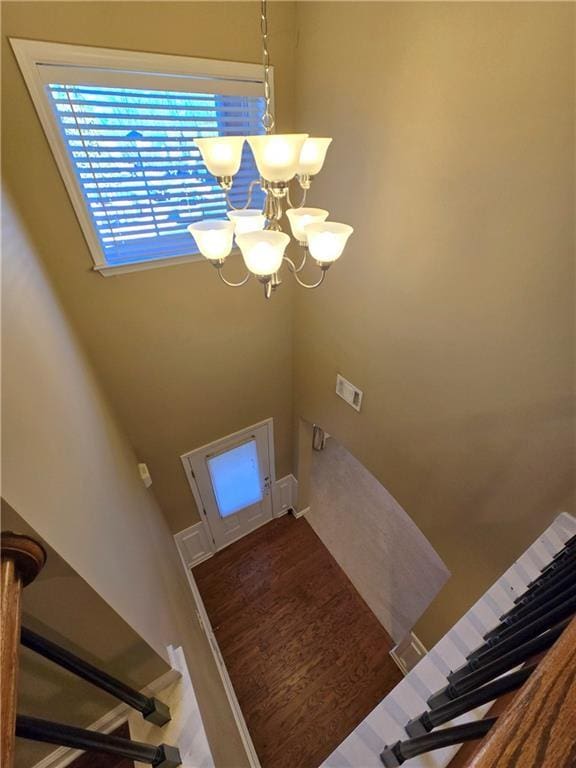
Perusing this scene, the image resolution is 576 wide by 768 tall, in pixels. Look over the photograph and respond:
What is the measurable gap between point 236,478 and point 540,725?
11.1 ft

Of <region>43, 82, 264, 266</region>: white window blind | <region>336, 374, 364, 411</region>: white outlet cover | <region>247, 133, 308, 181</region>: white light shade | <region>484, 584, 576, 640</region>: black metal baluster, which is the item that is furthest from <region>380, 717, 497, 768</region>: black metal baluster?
<region>43, 82, 264, 266</region>: white window blind

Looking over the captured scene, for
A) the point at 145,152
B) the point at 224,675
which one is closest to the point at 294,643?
the point at 224,675

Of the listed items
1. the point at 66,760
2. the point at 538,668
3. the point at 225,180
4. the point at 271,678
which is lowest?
the point at 538,668

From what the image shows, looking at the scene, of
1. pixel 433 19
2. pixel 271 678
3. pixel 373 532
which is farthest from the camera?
pixel 373 532

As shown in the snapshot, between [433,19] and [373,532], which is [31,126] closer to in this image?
[433,19]

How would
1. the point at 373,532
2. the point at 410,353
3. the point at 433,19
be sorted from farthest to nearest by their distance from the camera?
1. the point at 373,532
2. the point at 410,353
3. the point at 433,19

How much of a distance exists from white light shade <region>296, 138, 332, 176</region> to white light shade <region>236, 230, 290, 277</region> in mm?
394

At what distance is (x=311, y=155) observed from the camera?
1289mm

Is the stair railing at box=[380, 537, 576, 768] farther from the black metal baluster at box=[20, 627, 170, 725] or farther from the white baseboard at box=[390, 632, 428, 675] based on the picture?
the white baseboard at box=[390, 632, 428, 675]

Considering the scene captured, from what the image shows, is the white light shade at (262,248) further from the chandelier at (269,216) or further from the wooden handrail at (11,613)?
the wooden handrail at (11,613)

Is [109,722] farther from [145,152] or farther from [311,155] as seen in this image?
[145,152]

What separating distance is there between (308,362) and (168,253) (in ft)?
4.98

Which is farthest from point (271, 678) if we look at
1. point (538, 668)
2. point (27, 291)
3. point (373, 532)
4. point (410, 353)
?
point (27, 291)

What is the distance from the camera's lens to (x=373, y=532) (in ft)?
13.4
